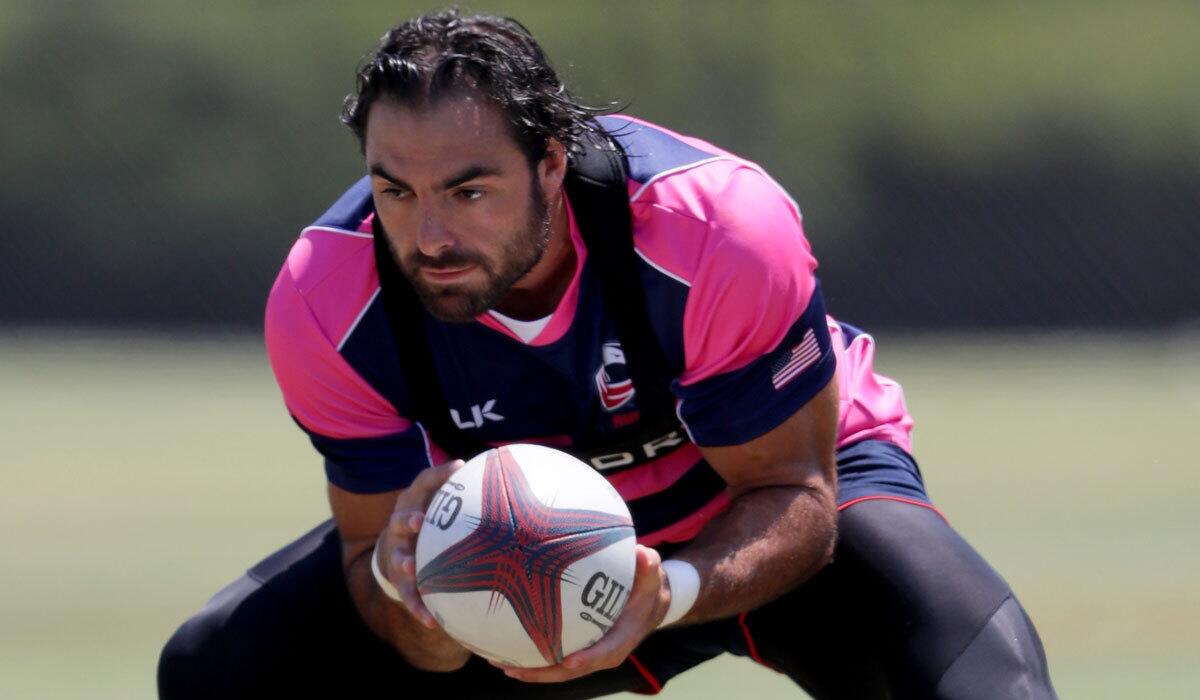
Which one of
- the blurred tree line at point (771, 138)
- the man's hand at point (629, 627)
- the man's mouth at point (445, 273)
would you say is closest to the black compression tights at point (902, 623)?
the man's hand at point (629, 627)

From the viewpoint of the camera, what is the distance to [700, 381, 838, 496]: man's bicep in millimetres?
4496

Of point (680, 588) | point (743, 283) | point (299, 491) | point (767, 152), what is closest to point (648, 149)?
point (743, 283)

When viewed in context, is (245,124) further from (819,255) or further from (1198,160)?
(1198,160)

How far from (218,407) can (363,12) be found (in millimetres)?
5755

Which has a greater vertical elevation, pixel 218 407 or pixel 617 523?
pixel 617 523

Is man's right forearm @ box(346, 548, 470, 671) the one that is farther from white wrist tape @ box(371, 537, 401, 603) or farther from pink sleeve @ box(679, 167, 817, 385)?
pink sleeve @ box(679, 167, 817, 385)

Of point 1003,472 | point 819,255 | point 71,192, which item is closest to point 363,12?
point 71,192

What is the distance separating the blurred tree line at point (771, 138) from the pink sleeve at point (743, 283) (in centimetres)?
1386

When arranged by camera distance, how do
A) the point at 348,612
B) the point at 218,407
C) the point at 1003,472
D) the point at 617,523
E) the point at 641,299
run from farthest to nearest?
the point at 218,407 → the point at 1003,472 → the point at 348,612 → the point at 641,299 → the point at 617,523

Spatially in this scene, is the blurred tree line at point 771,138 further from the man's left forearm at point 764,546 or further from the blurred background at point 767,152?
the man's left forearm at point 764,546

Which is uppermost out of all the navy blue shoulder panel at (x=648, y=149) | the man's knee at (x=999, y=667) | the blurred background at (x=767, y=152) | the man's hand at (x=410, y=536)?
the navy blue shoulder panel at (x=648, y=149)

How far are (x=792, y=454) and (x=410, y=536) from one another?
1017 millimetres

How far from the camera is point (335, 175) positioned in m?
18.9

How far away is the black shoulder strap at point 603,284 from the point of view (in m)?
4.50
